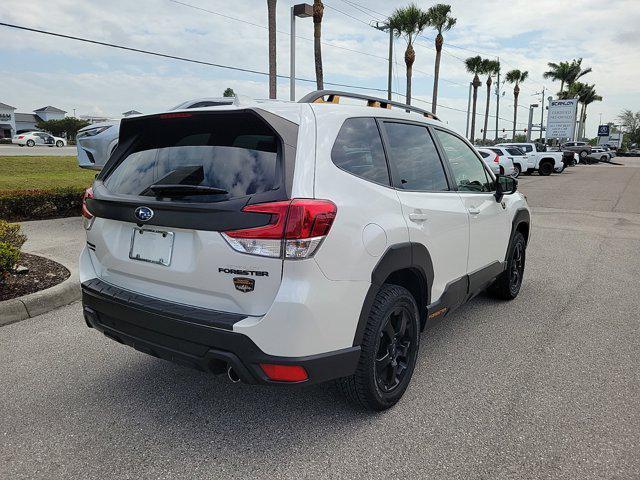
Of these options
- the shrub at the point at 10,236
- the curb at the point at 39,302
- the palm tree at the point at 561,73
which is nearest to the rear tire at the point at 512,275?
the curb at the point at 39,302

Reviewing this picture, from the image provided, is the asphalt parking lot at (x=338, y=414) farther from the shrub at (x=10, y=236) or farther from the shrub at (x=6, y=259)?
the shrub at (x=10, y=236)

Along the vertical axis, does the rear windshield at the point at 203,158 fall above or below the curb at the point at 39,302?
above

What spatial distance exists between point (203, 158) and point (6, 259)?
3047 millimetres

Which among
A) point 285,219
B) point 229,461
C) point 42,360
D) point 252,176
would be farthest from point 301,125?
point 42,360

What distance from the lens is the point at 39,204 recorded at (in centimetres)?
889

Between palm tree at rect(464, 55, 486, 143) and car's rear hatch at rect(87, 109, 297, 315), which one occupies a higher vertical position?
palm tree at rect(464, 55, 486, 143)

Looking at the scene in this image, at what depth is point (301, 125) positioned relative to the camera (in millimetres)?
2496

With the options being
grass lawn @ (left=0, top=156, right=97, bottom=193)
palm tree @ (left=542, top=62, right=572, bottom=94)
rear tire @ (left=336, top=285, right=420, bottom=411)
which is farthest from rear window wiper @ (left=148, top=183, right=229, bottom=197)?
palm tree @ (left=542, top=62, right=572, bottom=94)

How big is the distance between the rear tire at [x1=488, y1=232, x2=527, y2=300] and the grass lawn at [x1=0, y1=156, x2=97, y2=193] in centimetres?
1002

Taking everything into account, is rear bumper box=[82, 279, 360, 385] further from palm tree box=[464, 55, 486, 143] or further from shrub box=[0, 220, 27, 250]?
palm tree box=[464, 55, 486, 143]

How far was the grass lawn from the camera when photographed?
12.6 meters

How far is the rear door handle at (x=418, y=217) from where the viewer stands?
2.98m

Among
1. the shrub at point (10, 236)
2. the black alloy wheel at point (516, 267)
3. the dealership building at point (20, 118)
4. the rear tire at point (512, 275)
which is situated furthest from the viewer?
the dealership building at point (20, 118)

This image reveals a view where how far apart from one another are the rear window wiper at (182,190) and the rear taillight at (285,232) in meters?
0.24
